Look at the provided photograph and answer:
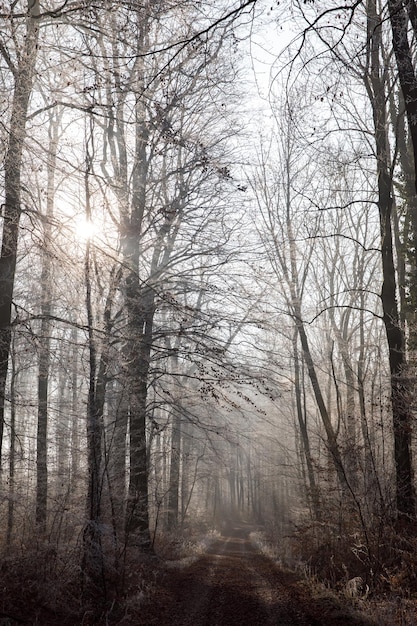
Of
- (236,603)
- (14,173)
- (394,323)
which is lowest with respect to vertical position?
(236,603)

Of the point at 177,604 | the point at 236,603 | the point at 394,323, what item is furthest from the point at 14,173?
the point at 236,603

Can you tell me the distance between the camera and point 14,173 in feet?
24.9

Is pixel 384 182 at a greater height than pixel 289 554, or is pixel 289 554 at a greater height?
pixel 384 182

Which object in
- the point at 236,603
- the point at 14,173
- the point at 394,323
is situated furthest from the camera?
the point at 394,323

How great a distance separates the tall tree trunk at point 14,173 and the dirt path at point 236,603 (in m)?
4.22

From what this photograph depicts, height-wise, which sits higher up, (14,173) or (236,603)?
(14,173)

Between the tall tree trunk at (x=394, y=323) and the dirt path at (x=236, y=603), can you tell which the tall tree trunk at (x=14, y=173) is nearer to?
the dirt path at (x=236, y=603)

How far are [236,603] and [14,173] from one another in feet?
27.4

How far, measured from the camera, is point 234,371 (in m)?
10.7

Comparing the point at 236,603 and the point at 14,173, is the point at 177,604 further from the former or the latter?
the point at 14,173

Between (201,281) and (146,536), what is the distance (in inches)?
256

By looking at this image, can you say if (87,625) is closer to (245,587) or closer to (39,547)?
(39,547)

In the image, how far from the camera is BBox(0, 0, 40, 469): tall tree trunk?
267 inches

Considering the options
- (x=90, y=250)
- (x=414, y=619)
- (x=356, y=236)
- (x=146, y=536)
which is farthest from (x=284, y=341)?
(x=414, y=619)
